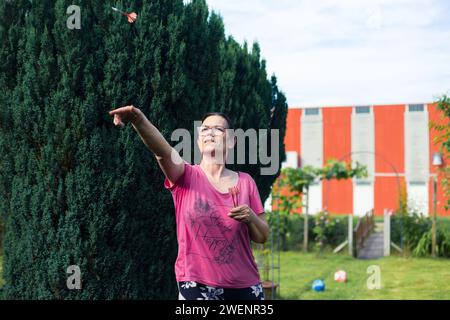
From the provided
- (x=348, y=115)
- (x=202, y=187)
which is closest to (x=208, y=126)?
(x=202, y=187)

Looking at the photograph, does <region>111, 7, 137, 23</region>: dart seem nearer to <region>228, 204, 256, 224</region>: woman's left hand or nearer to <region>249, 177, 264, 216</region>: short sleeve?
<region>249, 177, 264, 216</region>: short sleeve

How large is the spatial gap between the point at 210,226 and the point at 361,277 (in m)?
8.40

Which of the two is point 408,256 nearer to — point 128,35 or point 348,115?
point 128,35

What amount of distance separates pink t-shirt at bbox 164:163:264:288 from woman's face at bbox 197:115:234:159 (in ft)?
0.52

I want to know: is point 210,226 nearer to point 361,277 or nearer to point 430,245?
point 361,277

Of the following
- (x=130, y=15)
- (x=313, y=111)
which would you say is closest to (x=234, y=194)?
(x=130, y=15)

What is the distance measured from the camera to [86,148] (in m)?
4.02

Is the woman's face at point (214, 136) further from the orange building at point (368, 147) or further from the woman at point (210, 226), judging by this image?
the orange building at point (368, 147)

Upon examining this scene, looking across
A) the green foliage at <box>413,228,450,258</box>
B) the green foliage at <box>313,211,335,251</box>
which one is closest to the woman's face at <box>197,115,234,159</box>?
the green foliage at <box>413,228,450,258</box>

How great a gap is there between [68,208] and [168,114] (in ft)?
3.66

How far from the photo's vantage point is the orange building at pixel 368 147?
25672 millimetres

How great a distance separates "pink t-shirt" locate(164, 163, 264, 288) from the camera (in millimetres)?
2457
